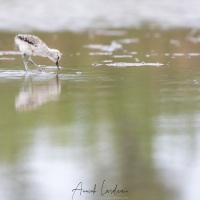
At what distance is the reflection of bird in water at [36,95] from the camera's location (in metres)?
11.7

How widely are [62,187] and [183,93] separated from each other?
5.78m

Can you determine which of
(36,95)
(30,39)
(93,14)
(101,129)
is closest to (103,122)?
(101,129)

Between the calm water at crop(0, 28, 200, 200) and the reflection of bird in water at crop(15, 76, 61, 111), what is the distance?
0.02 m

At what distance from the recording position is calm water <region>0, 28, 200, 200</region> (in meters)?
7.52

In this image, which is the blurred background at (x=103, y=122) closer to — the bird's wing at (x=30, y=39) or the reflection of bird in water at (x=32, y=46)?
the reflection of bird in water at (x=32, y=46)

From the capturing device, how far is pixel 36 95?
A: 1271 cm

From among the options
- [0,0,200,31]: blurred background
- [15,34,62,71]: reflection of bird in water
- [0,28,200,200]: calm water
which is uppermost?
[0,0,200,31]: blurred background

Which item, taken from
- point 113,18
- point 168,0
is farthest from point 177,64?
point 168,0

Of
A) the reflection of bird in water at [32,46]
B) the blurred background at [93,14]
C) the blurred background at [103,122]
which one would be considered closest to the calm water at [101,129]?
the blurred background at [103,122]

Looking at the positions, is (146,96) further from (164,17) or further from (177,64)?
(164,17)

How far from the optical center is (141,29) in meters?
28.7

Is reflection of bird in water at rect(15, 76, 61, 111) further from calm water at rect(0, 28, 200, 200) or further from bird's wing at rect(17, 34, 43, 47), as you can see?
bird's wing at rect(17, 34, 43, 47)

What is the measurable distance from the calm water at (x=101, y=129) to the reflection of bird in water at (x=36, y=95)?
2cm

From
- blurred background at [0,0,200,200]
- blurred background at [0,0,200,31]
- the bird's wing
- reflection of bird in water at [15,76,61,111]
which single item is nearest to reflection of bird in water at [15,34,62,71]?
the bird's wing
